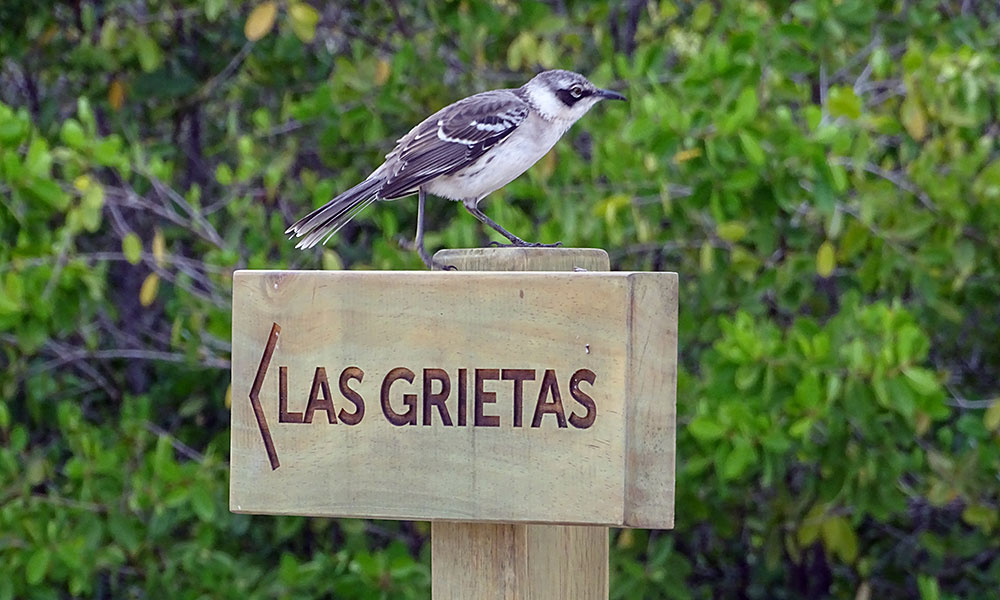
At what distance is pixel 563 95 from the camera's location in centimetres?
328

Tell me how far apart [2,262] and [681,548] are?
9.14 ft

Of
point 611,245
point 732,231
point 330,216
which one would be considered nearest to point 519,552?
point 330,216

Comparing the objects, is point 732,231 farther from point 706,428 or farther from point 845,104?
point 706,428

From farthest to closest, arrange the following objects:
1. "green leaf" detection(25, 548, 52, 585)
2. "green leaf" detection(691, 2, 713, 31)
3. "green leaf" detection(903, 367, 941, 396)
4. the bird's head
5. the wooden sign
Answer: "green leaf" detection(691, 2, 713, 31) → "green leaf" detection(25, 548, 52, 585) → "green leaf" detection(903, 367, 941, 396) → the bird's head → the wooden sign

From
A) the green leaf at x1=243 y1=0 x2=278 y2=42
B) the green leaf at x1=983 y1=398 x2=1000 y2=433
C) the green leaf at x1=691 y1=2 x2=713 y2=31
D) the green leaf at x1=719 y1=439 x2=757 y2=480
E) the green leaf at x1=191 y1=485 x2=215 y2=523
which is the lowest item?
the green leaf at x1=191 y1=485 x2=215 y2=523

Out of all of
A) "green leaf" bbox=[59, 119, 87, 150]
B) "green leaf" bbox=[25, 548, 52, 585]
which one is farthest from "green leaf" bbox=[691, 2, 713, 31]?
"green leaf" bbox=[25, 548, 52, 585]

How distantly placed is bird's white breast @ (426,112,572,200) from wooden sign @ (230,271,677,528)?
1011 millimetres

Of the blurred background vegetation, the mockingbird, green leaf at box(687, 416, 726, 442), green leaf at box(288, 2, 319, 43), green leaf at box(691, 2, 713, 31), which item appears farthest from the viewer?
green leaf at box(691, 2, 713, 31)

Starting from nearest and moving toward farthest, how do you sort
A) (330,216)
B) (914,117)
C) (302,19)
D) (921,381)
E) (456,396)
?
(456,396) < (330,216) < (921,381) < (914,117) < (302,19)

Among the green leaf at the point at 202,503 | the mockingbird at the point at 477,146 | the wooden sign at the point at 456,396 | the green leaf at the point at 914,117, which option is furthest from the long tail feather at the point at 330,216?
the green leaf at the point at 914,117

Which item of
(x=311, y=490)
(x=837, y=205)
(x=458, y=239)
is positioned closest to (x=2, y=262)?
(x=458, y=239)

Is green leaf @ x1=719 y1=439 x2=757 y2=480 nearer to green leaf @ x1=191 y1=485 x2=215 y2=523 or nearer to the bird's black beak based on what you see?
the bird's black beak

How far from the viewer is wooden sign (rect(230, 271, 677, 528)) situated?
6.51 feet

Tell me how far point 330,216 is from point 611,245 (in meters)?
1.57
